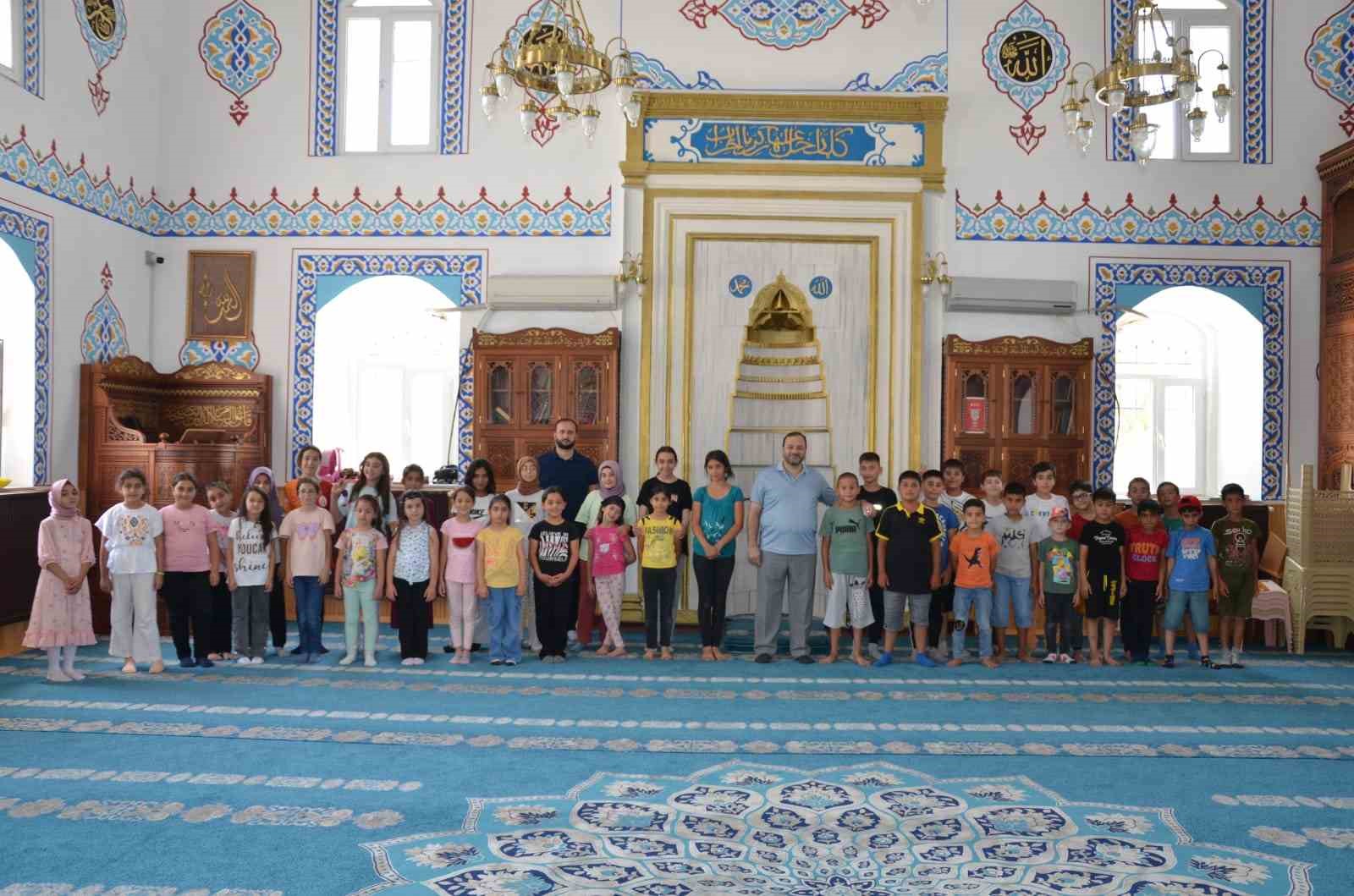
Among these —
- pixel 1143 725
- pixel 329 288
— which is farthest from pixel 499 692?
pixel 329 288

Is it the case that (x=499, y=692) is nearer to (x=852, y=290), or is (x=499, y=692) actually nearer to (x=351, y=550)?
(x=351, y=550)

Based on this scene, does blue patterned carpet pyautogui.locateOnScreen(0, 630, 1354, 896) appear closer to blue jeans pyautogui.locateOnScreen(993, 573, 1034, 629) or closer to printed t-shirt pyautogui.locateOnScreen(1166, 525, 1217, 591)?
blue jeans pyautogui.locateOnScreen(993, 573, 1034, 629)

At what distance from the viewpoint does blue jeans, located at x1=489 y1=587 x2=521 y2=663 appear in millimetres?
6082

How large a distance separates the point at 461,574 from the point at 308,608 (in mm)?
876

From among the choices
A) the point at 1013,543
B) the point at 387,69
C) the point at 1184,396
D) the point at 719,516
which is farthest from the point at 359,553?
the point at 1184,396

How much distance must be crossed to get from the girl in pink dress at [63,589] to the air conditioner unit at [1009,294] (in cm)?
559

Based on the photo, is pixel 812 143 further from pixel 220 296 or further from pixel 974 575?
pixel 220 296

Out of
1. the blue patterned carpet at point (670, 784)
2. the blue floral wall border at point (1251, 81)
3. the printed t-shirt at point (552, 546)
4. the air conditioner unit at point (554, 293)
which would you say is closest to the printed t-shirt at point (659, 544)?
the printed t-shirt at point (552, 546)

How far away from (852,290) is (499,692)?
405 centimetres

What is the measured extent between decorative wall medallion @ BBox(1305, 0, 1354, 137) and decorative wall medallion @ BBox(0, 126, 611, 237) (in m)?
5.13

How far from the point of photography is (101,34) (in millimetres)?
7422

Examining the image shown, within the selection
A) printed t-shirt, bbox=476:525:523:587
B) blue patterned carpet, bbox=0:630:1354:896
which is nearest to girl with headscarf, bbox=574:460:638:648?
printed t-shirt, bbox=476:525:523:587

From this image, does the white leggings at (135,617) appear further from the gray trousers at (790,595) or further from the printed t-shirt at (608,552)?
the gray trousers at (790,595)

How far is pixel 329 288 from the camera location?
810 centimetres
